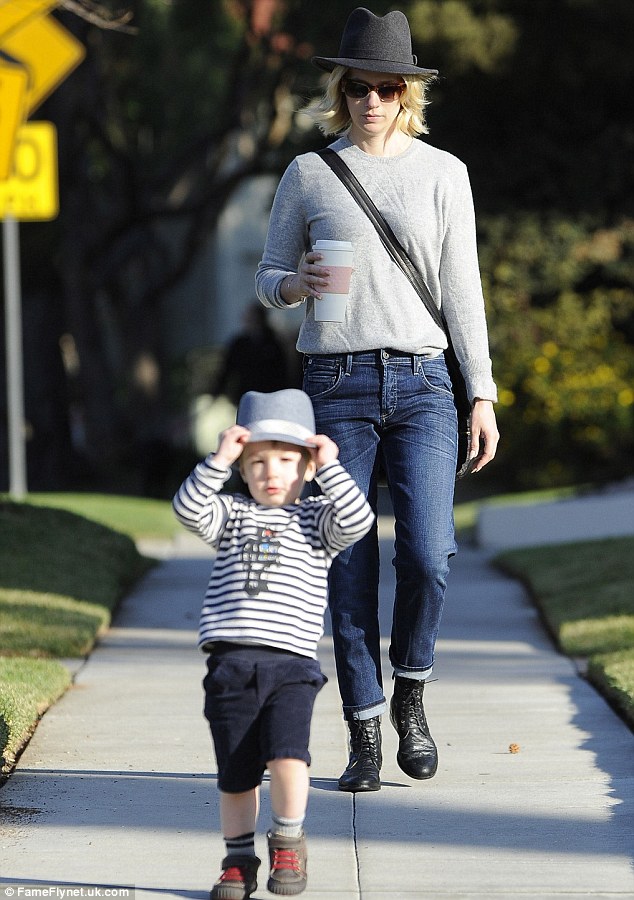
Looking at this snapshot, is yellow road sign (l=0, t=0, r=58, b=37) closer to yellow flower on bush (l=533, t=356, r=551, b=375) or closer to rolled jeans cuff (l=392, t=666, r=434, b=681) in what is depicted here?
rolled jeans cuff (l=392, t=666, r=434, b=681)

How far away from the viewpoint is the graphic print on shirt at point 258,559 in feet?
10.8

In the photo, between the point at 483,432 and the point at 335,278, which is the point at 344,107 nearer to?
the point at 335,278

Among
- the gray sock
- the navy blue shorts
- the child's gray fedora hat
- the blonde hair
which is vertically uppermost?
the blonde hair

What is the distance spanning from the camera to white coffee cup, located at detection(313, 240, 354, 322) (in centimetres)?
379

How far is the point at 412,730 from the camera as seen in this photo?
14.2 ft

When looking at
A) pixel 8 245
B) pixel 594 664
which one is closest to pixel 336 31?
pixel 8 245

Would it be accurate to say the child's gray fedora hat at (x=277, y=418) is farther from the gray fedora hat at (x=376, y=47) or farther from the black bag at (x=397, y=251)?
the gray fedora hat at (x=376, y=47)

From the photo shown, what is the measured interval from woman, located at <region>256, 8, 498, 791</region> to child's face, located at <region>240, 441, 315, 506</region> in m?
0.74

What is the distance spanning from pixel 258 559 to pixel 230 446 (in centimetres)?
26

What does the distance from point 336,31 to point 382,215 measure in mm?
13148

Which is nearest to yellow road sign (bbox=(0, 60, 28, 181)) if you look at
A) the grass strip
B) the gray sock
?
the grass strip

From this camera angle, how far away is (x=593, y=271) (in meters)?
18.1

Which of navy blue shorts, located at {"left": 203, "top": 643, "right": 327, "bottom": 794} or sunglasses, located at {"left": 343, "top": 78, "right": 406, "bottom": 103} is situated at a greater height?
sunglasses, located at {"left": 343, "top": 78, "right": 406, "bottom": 103}

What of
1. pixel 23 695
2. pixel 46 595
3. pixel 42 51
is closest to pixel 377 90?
pixel 23 695
